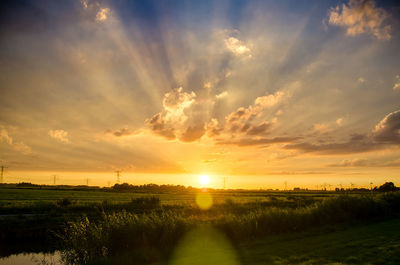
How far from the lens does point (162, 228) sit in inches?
1056

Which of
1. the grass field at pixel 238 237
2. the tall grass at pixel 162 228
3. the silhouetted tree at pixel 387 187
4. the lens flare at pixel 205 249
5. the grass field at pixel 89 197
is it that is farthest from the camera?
the silhouetted tree at pixel 387 187

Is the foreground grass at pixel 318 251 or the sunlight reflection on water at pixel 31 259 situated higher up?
the foreground grass at pixel 318 251

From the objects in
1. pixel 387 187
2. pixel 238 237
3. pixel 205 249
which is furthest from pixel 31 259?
pixel 387 187

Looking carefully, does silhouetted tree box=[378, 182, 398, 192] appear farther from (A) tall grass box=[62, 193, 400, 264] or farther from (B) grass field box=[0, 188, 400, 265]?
(A) tall grass box=[62, 193, 400, 264]

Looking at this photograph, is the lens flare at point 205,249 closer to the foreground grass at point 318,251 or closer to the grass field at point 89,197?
the foreground grass at point 318,251

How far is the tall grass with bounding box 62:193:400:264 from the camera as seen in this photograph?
23.1 metres

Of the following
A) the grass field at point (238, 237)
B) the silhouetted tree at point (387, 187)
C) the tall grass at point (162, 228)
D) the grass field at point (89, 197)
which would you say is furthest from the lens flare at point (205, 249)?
the silhouetted tree at point (387, 187)

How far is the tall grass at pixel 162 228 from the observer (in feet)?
75.8

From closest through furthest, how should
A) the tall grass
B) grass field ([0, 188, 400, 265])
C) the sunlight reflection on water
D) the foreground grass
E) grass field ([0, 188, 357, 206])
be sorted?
the foreground grass → grass field ([0, 188, 400, 265]) → the tall grass → the sunlight reflection on water → grass field ([0, 188, 357, 206])

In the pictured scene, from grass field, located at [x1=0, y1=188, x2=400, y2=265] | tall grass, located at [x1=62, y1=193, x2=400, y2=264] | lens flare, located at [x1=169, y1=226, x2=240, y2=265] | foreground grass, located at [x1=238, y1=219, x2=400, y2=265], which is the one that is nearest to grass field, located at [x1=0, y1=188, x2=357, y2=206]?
grass field, located at [x1=0, y1=188, x2=400, y2=265]

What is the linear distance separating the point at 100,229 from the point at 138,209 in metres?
37.3

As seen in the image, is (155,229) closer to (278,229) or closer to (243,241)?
(243,241)

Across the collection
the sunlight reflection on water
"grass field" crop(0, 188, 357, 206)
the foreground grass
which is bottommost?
the sunlight reflection on water

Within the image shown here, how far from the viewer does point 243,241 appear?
92.3 feet
